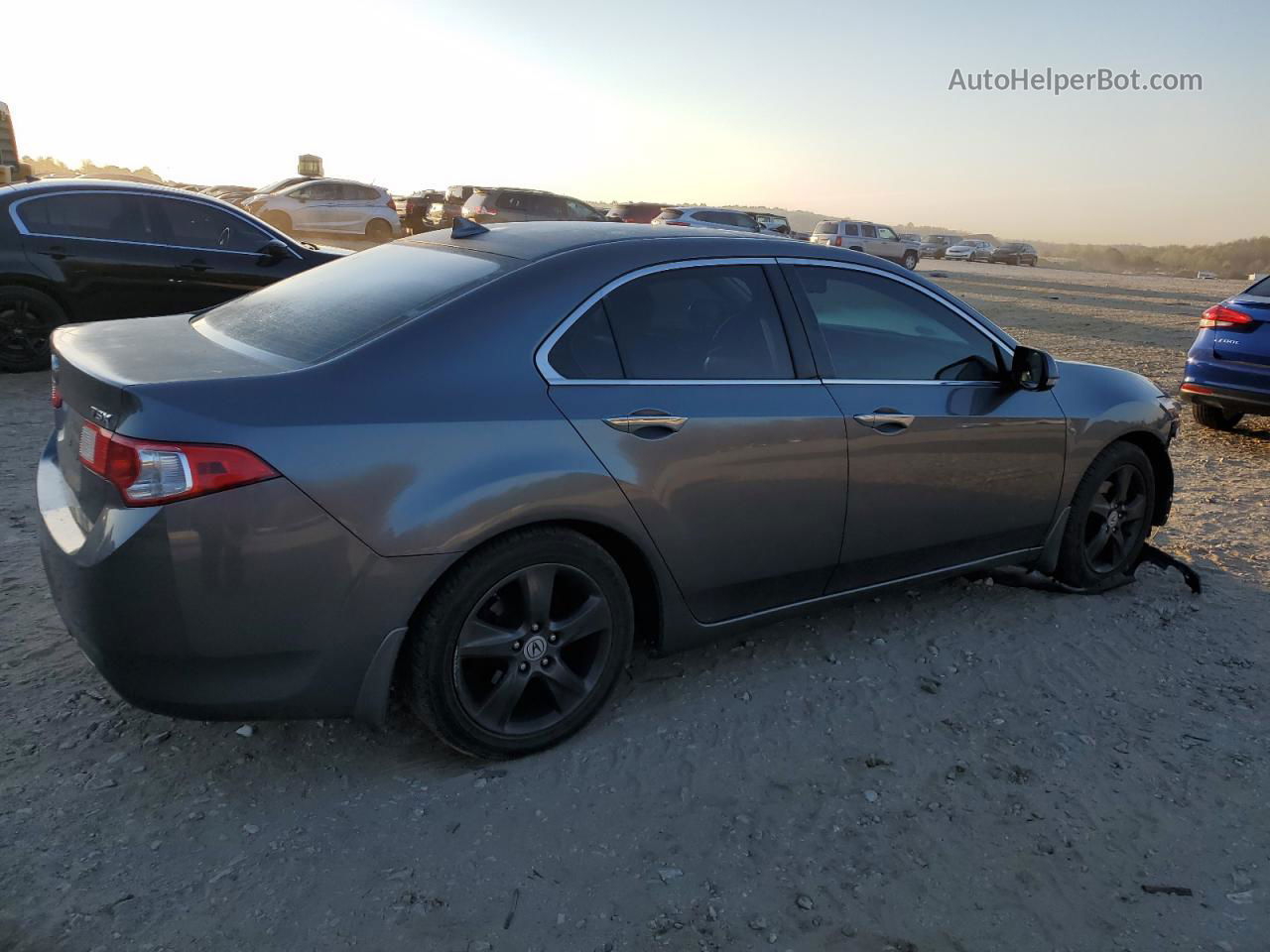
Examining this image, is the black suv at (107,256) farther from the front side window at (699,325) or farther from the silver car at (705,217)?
the silver car at (705,217)

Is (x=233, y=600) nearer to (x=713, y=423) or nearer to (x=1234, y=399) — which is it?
(x=713, y=423)

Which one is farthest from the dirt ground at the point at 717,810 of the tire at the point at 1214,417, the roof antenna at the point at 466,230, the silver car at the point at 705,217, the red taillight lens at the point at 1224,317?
the silver car at the point at 705,217

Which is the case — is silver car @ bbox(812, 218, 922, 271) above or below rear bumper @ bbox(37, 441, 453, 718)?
below

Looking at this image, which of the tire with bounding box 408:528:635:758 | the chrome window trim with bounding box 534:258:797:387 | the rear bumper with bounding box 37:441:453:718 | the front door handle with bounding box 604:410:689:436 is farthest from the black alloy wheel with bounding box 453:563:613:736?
the chrome window trim with bounding box 534:258:797:387

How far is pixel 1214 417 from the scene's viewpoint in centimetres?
861

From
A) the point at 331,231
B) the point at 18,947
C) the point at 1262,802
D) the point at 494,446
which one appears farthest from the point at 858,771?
the point at 331,231

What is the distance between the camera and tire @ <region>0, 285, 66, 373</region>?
7758 millimetres

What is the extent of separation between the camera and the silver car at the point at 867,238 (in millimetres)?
34713

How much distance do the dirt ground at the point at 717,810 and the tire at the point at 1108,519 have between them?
1.56 ft

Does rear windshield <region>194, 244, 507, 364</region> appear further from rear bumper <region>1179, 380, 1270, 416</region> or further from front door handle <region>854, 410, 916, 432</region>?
rear bumper <region>1179, 380, 1270, 416</region>

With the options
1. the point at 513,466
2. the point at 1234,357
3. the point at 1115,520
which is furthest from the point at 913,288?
the point at 1234,357

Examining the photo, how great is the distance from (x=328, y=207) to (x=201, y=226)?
18639mm

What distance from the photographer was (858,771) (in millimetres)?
3186

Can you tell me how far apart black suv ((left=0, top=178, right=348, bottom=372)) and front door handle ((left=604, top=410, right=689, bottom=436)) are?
638 cm
